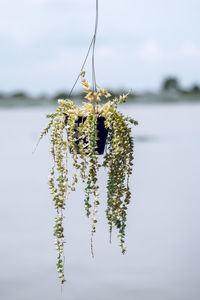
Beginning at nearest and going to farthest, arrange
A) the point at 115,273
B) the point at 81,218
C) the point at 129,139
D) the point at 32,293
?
the point at 129,139
the point at 32,293
the point at 115,273
the point at 81,218

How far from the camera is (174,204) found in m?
6.16

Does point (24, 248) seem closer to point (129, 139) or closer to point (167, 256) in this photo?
point (167, 256)

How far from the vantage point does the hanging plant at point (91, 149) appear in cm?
200

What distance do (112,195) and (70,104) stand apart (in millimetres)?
442

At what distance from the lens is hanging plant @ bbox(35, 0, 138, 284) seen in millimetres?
2004

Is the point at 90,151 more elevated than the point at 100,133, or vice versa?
the point at 100,133

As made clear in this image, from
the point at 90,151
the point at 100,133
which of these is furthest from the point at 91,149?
the point at 100,133

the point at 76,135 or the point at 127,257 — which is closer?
the point at 76,135

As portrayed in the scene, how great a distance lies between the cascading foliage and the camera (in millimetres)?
2004

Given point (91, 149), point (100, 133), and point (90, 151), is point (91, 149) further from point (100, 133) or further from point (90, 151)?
point (100, 133)

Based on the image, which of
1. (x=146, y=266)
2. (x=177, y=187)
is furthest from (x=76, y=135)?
(x=177, y=187)

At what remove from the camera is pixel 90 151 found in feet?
6.52

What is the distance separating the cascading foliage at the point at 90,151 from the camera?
2.00 m

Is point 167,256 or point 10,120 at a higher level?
point 10,120
